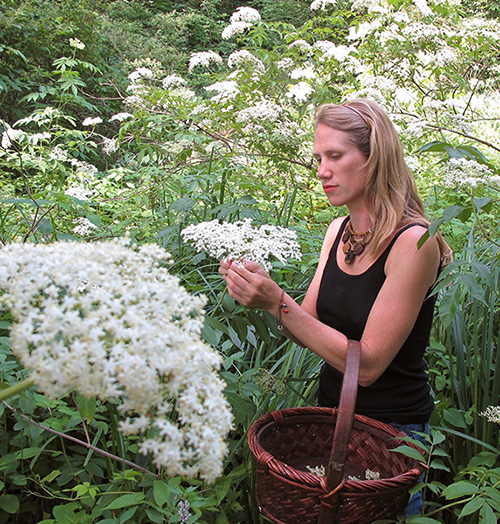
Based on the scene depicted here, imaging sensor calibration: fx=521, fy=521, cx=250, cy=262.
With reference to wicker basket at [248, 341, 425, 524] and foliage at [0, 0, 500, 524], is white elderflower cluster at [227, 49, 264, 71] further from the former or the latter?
wicker basket at [248, 341, 425, 524]

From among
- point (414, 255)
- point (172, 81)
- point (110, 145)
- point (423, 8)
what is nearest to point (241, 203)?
point (414, 255)

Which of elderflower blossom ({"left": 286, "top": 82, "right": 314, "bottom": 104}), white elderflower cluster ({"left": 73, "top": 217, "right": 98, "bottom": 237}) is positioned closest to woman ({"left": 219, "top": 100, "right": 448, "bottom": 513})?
white elderflower cluster ({"left": 73, "top": 217, "right": 98, "bottom": 237})

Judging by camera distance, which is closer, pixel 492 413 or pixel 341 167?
pixel 492 413

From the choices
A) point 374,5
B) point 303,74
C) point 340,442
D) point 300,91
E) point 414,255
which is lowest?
point 340,442

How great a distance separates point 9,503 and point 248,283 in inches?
38.2

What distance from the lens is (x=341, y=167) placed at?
5.98 feet

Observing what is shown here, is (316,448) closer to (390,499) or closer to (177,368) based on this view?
(390,499)

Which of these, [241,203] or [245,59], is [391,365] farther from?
[245,59]

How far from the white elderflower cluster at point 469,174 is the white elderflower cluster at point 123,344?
1281 mm

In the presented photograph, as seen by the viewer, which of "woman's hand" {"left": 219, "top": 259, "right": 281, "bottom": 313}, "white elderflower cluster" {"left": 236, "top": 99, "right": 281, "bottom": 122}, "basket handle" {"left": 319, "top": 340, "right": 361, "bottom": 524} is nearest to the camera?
"basket handle" {"left": 319, "top": 340, "right": 361, "bottom": 524}

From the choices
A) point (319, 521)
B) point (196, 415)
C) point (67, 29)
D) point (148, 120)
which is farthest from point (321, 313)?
point (67, 29)

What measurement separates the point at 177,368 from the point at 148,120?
115 inches

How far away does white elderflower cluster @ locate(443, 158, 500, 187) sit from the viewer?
173 cm

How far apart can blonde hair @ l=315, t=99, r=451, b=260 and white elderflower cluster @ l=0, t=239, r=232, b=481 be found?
3.86ft
